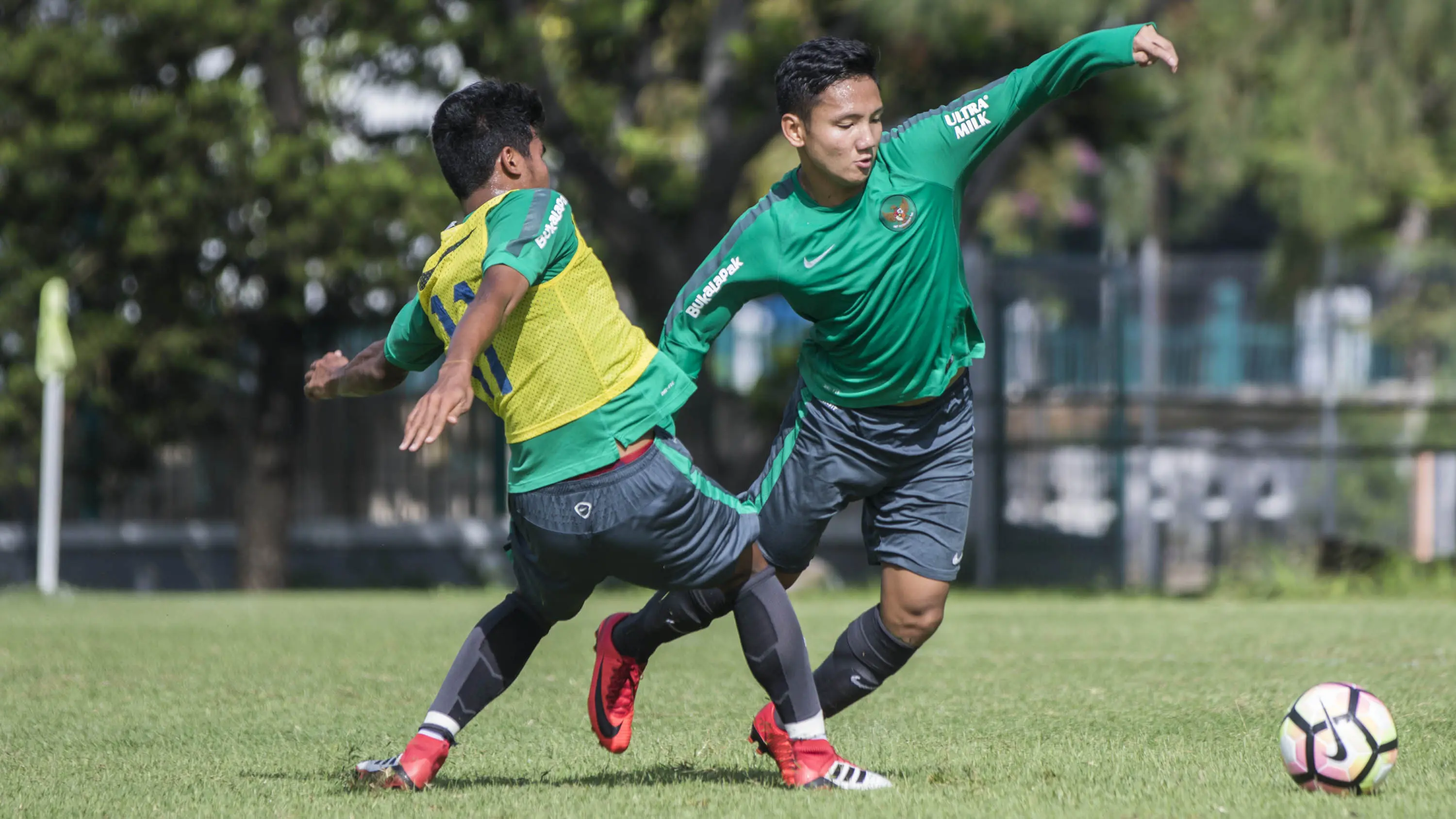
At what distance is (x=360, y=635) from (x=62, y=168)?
7376 mm

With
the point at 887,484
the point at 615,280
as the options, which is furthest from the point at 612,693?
the point at 615,280

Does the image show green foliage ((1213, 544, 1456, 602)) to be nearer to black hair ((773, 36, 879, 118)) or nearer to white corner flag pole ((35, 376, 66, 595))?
white corner flag pole ((35, 376, 66, 595))

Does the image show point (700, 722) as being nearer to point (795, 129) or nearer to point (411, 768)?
point (411, 768)

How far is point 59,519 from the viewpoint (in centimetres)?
1786

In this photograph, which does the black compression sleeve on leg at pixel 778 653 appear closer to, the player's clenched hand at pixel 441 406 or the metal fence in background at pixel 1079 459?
the player's clenched hand at pixel 441 406

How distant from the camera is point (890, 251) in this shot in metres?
4.82

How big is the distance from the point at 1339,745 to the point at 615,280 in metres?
13.3

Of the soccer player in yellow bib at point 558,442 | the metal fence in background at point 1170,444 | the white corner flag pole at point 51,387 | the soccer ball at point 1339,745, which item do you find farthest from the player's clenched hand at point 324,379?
the metal fence in background at point 1170,444

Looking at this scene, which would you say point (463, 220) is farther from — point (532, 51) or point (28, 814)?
point (532, 51)

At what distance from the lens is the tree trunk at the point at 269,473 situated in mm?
17312

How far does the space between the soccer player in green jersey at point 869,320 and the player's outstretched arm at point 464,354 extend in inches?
27.3

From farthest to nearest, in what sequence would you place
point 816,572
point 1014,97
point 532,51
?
point 816,572
point 532,51
point 1014,97

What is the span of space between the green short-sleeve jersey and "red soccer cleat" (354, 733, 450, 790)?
707mm

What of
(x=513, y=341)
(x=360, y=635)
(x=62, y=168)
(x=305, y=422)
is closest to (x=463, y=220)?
(x=513, y=341)
